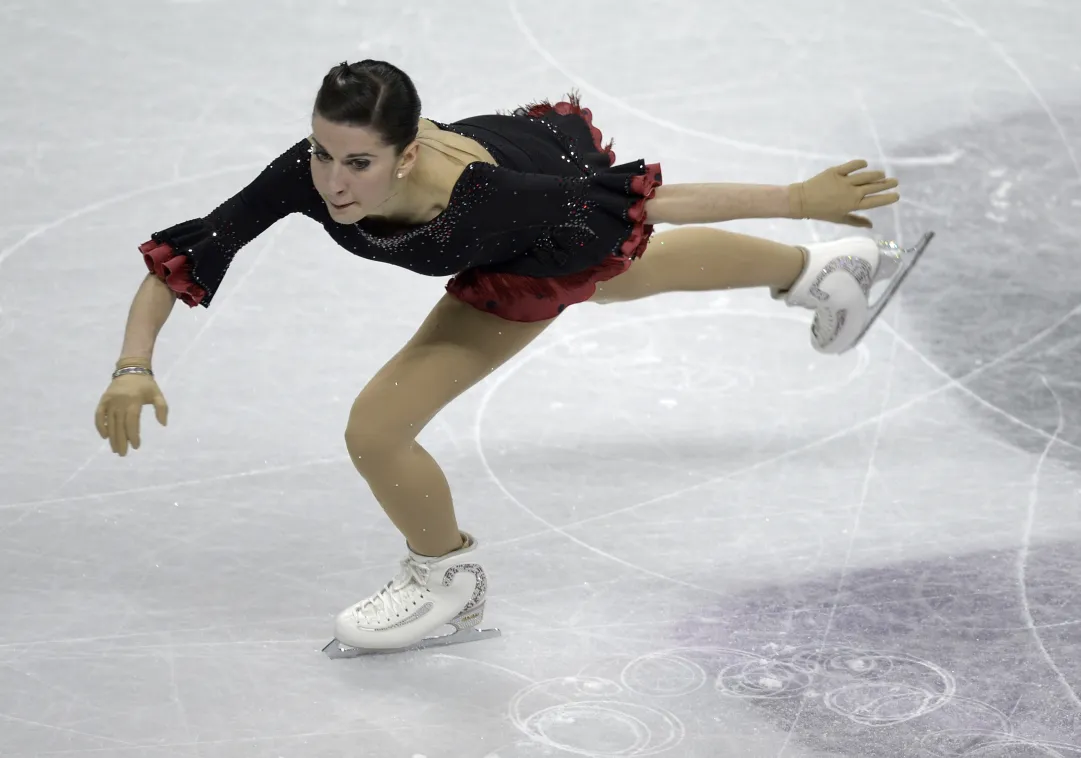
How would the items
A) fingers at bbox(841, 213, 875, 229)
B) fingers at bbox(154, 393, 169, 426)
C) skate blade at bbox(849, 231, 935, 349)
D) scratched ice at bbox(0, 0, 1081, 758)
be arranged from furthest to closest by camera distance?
skate blade at bbox(849, 231, 935, 349), scratched ice at bbox(0, 0, 1081, 758), fingers at bbox(841, 213, 875, 229), fingers at bbox(154, 393, 169, 426)

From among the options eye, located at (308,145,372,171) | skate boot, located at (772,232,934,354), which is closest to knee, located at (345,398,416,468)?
eye, located at (308,145,372,171)

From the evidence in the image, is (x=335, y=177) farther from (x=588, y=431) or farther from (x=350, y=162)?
(x=588, y=431)

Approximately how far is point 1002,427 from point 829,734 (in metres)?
1.43

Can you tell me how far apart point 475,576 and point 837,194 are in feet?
3.45

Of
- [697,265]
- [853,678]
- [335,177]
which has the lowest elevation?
[853,678]

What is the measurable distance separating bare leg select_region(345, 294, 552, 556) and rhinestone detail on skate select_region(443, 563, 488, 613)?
41 millimetres

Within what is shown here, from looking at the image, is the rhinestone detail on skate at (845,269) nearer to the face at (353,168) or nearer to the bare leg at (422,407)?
the bare leg at (422,407)

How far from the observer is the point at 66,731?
2.52 metres

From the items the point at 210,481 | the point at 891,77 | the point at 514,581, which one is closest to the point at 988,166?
the point at 891,77

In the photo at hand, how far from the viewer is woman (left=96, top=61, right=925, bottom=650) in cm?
235

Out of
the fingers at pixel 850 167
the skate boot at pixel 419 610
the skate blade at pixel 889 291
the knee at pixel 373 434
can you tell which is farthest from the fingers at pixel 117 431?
the skate blade at pixel 889 291

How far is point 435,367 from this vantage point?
2723 mm

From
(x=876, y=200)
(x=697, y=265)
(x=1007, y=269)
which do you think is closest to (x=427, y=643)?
(x=697, y=265)

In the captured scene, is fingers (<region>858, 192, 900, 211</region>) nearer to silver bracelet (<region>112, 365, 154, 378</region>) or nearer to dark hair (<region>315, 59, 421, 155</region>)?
dark hair (<region>315, 59, 421, 155</region>)
